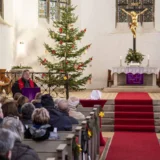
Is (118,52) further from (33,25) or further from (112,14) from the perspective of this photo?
(33,25)

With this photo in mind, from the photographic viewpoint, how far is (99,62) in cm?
1864

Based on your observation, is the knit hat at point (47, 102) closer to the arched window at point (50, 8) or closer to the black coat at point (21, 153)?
the black coat at point (21, 153)

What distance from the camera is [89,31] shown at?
18.7 m

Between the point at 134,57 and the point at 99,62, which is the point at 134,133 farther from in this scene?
the point at 99,62

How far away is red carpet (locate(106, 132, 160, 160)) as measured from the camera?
7573 mm

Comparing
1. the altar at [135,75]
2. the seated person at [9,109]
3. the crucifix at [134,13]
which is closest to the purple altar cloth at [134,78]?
the altar at [135,75]

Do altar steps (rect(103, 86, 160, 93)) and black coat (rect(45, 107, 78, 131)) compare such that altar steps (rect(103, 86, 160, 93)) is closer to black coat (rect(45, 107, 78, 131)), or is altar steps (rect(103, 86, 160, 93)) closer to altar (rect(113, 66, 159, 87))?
altar (rect(113, 66, 159, 87))

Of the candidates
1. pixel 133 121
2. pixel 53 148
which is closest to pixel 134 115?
pixel 133 121

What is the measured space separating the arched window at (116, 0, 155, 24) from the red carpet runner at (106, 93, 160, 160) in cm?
779

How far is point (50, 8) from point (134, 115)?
29.0 ft

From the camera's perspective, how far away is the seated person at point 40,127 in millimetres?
4672

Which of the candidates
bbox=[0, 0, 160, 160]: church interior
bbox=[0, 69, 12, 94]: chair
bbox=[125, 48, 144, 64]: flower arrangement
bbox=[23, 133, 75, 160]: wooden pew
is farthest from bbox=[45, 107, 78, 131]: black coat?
bbox=[125, 48, 144, 64]: flower arrangement

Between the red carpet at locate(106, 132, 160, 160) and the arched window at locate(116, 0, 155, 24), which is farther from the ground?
the arched window at locate(116, 0, 155, 24)

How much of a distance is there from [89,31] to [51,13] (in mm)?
1823
